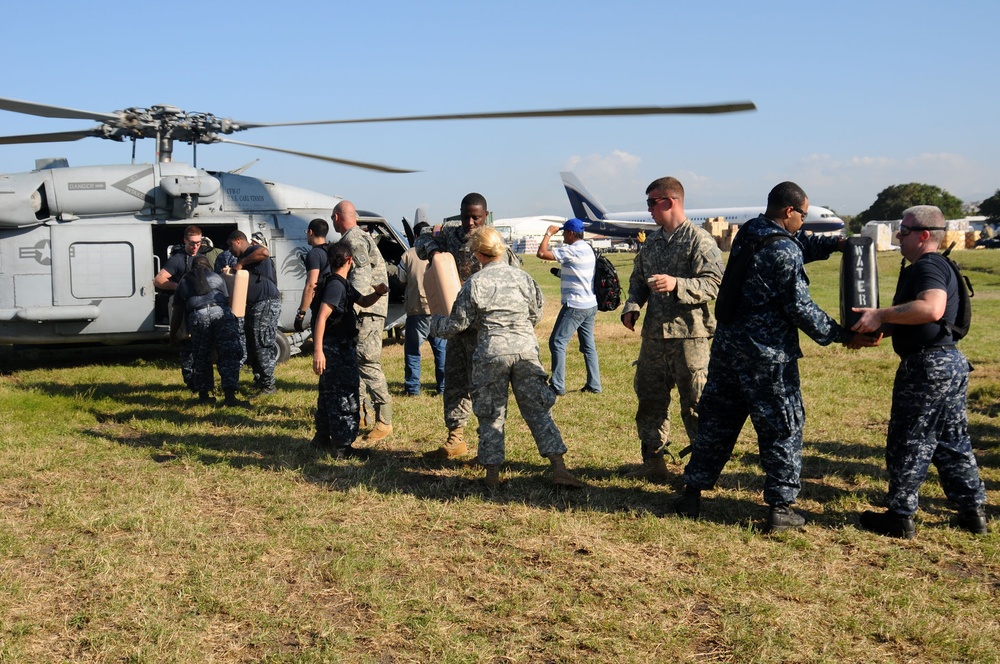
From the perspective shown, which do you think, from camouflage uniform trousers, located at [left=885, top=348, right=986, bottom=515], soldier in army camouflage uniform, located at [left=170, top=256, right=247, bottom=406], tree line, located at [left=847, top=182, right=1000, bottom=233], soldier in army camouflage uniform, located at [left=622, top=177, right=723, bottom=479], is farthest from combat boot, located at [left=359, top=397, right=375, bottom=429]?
tree line, located at [left=847, top=182, right=1000, bottom=233]

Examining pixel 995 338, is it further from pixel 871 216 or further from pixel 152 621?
pixel 871 216

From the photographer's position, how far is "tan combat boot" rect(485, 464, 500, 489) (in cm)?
535

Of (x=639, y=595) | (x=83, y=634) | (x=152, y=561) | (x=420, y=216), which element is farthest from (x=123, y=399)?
(x=639, y=595)

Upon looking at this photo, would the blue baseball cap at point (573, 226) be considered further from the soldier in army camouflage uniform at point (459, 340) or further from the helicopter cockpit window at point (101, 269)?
the helicopter cockpit window at point (101, 269)

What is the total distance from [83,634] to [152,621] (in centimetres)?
26

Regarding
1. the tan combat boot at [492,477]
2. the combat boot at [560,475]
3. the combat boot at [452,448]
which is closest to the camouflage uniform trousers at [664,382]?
the combat boot at [560,475]

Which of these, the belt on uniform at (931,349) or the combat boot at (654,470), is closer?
the belt on uniform at (931,349)

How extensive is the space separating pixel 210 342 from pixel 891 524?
6.17 m

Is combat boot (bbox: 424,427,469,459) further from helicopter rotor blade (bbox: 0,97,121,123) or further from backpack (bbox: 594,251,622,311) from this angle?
helicopter rotor blade (bbox: 0,97,121,123)

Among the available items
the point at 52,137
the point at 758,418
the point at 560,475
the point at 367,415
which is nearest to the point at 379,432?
the point at 367,415

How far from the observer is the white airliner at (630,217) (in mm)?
59469

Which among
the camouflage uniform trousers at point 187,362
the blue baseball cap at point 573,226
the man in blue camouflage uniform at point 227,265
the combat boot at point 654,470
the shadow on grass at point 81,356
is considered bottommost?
the combat boot at point 654,470

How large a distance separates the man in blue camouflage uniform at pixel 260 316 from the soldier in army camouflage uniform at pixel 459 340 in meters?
2.89

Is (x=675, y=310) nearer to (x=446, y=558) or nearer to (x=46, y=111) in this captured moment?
(x=446, y=558)
